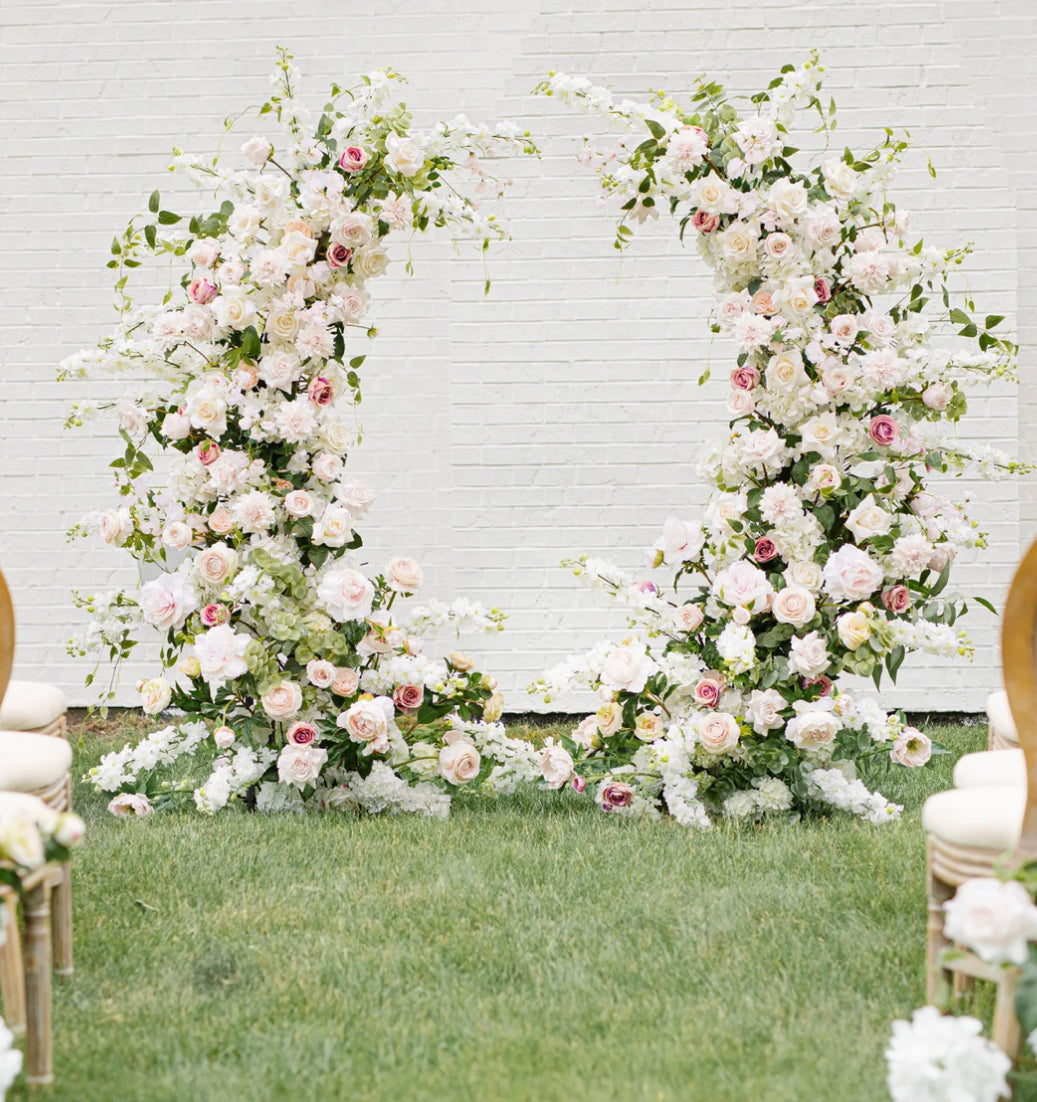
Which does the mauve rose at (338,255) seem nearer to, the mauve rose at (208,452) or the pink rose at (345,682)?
the mauve rose at (208,452)

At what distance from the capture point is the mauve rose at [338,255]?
121 inches

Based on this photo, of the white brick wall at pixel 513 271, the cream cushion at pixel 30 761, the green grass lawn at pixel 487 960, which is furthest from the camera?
the white brick wall at pixel 513 271

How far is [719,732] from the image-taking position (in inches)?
114

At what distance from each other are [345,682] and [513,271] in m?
1.88

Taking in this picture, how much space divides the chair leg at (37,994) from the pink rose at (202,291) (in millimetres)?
1783

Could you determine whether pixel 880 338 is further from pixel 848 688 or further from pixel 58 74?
pixel 58 74

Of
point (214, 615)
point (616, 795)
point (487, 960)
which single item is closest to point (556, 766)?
point (616, 795)

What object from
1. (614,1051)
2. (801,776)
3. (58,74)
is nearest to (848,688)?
(801,776)

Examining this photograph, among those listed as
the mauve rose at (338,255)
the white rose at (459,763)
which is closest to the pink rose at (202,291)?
the mauve rose at (338,255)

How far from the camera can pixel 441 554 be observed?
4395mm

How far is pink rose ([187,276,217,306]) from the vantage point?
10.1ft

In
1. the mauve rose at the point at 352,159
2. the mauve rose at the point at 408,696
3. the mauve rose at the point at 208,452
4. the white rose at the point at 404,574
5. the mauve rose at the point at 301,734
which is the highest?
the mauve rose at the point at 352,159

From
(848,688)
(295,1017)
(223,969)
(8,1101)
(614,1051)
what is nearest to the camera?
(8,1101)

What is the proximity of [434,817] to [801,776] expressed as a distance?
913 mm
